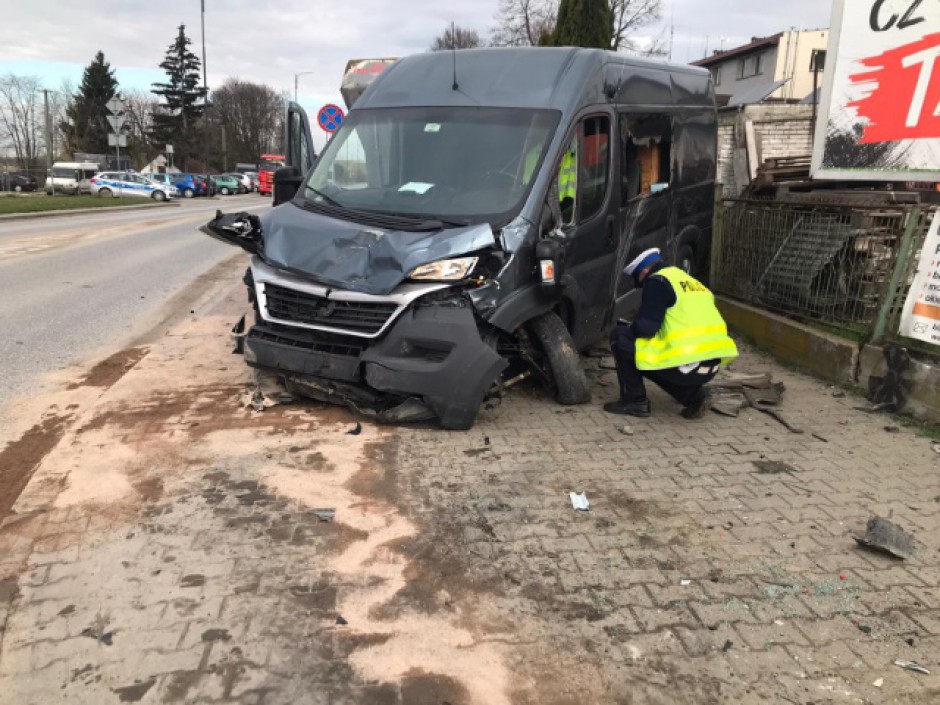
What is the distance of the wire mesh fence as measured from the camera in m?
6.11

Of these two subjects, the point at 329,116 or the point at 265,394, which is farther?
the point at 329,116

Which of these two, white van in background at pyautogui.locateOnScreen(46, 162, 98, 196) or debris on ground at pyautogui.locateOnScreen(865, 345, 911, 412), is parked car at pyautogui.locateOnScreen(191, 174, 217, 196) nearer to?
white van in background at pyautogui.locateOnScreen(46, 162, 98, 196)

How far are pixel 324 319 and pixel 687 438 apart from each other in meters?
2.69

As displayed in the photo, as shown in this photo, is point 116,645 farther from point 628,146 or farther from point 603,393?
point 628,146

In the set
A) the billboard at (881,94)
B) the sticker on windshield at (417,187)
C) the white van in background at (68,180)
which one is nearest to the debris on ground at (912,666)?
the sticker on windshield at (417,187)

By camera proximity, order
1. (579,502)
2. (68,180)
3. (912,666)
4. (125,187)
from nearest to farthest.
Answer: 1. (912,666)
2. (579,502)
3. (125,187)
4. (68,180)

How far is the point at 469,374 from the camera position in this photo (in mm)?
4863

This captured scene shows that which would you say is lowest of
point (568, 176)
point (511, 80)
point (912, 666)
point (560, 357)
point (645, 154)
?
point (912, 666)

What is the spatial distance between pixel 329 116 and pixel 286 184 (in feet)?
27.8

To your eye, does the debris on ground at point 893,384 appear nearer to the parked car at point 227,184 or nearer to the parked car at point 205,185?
the parked car at point 205,185

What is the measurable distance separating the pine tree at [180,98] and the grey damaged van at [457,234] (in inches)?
3015

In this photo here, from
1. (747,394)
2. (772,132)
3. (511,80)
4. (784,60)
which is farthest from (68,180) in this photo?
(747,394)

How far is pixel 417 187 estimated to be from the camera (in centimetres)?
559

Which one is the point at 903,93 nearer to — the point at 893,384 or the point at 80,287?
the point at 893,384
